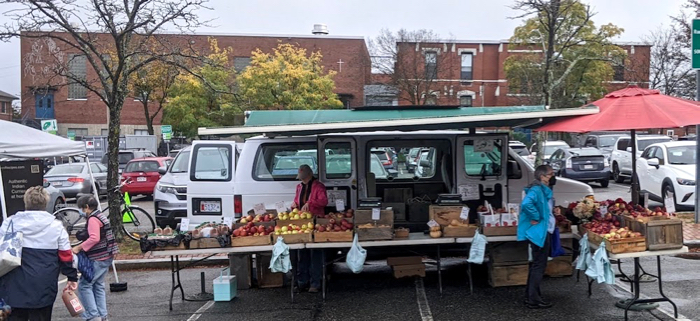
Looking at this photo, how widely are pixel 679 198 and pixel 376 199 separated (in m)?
9.34

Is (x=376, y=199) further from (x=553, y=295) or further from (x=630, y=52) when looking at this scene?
(x=630, y=52)

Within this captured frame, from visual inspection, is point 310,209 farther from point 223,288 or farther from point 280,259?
point 223,288

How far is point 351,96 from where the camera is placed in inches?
1799

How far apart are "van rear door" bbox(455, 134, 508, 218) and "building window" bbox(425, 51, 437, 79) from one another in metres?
31.5

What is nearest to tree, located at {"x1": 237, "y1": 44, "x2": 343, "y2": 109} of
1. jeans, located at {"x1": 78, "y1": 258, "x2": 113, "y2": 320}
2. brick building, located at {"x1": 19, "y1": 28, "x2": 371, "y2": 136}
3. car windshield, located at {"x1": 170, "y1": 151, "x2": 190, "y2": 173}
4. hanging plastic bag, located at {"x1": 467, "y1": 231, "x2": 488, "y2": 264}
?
brick building, located at {"x1": 19, "y1": 28, "x2": 371, "y2": 136}

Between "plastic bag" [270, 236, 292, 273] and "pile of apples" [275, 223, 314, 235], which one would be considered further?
"pile of apples" [275, 223, 314, 235]

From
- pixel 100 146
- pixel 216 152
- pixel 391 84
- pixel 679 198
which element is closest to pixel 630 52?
pixel 391 84

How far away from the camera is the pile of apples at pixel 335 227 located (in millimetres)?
7770

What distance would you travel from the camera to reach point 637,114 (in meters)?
6.88

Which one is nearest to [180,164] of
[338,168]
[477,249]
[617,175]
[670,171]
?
[338,168]

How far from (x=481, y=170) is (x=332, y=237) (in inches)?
99.0

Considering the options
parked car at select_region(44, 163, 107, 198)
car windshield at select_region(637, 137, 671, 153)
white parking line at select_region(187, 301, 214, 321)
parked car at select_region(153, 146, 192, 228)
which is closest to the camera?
white parking line at select_region(187, 301, 214, 321)

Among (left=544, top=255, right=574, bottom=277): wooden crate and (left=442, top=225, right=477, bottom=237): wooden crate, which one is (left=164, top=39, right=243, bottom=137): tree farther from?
(left=442, top=225, right=477, bottom=237): wooden crate

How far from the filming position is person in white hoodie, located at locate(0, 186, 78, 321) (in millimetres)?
5305
